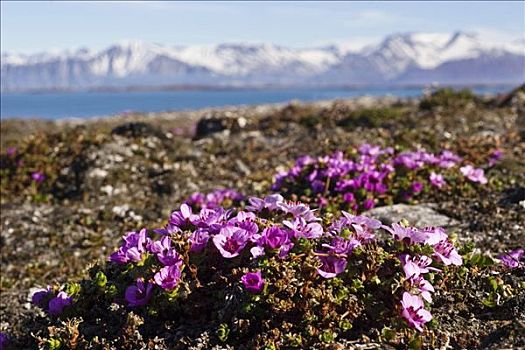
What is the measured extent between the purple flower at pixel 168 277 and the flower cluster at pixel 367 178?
14.8 feet

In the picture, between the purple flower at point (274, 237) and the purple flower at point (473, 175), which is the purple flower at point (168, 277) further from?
the purple flower at point (473, 175)

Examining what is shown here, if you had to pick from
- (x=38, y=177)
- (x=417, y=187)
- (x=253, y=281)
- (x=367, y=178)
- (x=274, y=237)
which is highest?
(x=274, y=237)

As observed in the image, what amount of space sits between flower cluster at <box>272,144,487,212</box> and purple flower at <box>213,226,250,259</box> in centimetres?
424

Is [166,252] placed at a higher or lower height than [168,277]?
higher

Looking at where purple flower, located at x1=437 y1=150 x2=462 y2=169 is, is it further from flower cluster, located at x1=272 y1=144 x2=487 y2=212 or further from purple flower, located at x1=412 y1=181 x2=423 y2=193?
purple flower, located at x1=412 y1=181 x2=423 y2=193

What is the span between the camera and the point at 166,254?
463cm

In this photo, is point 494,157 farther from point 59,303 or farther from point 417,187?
point 59,303

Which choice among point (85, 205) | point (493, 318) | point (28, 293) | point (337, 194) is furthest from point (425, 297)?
point (85, 205)

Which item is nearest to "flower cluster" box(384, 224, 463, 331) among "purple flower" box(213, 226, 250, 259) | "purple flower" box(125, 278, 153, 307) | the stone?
"purple flower" box(213, 226, 250, 259)

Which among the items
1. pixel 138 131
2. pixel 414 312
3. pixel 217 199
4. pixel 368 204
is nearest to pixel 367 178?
pixel 368 204

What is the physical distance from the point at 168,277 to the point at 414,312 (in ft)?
5.58

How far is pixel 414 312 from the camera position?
164 inches

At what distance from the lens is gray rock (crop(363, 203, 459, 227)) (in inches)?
321

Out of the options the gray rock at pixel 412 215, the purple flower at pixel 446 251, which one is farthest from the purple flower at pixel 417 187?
the purple flower at pixel 446 251
